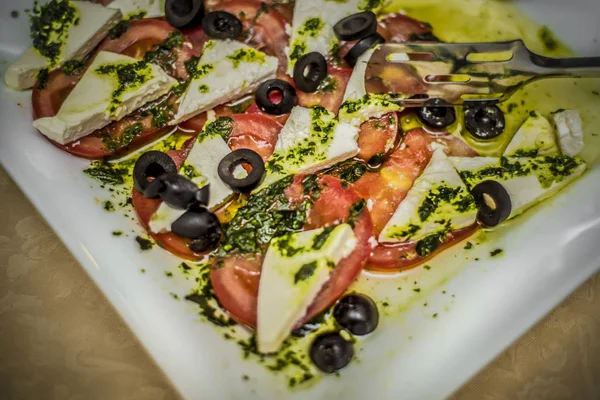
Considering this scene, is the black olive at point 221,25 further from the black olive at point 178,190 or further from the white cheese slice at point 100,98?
the black olive at point 178,190

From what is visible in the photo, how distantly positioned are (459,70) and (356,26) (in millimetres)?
618

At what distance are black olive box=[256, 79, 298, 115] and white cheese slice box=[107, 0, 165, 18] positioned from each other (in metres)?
0.90

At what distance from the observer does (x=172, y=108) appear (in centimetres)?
265

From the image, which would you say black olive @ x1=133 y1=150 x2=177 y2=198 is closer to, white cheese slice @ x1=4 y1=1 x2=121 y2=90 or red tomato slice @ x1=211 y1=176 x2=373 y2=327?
red tomato slice @ x1=211 y1=176 x2=373 y2=327

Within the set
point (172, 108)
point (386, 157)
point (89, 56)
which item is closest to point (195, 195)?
point (172, 108)

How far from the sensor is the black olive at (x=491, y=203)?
7.45ft

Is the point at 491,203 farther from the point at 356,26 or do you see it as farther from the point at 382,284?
the point at 356,26

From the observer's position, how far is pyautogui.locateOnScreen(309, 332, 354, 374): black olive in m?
1.98

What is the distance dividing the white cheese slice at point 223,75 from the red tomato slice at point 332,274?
76cm

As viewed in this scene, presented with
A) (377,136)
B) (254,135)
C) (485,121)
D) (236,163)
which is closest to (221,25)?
(254,135)

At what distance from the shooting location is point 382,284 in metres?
2.29

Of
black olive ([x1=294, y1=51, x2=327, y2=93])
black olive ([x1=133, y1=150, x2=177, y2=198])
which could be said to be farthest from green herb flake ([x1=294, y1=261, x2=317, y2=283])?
black olive ([x1=294, y1=51, x2=327, y2=93])

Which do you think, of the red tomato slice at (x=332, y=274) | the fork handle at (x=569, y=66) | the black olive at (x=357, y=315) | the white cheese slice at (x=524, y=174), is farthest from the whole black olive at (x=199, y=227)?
the fork handle at (x=569, y=66)

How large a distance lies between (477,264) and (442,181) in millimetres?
392
